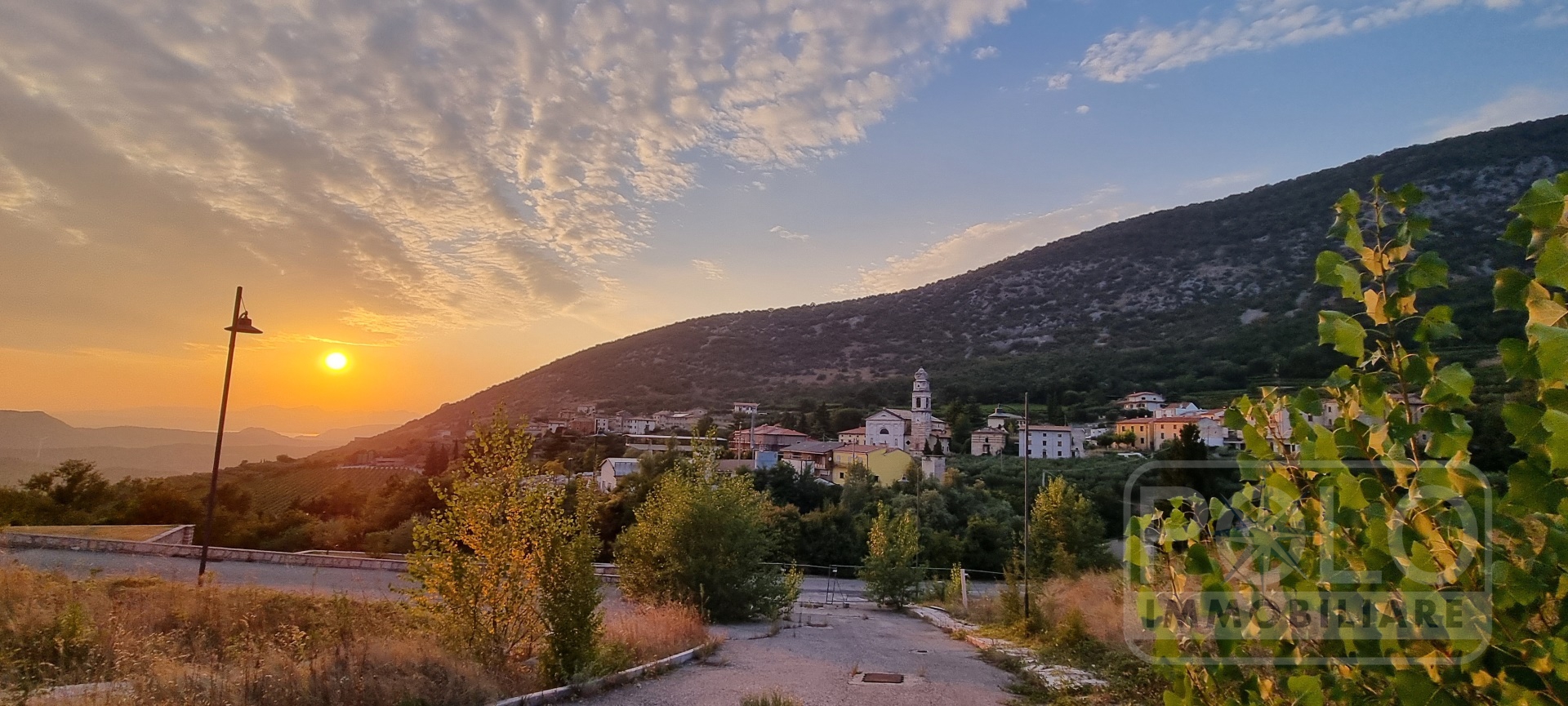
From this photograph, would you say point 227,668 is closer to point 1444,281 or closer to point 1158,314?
point 1444,281

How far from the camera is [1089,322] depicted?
69688mm

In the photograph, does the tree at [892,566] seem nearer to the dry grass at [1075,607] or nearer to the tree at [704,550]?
the dry grass at [1075,607]

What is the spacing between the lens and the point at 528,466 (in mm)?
7980

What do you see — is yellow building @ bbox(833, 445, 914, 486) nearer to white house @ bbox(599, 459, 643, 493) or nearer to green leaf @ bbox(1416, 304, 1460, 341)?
white house @ bbox(599, 459, 643, 493)

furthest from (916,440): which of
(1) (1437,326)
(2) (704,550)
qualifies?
(1) (1437,326)

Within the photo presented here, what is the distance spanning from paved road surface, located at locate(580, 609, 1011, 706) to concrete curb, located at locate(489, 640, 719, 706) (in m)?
0.15

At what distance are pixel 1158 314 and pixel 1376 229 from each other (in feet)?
240

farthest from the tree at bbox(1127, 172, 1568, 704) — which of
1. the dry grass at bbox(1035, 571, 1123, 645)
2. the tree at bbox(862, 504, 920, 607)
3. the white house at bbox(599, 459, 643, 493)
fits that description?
the white house at bbox(599, 459, 643, 493)

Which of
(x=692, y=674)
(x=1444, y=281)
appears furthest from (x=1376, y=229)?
(x=692, y=674)

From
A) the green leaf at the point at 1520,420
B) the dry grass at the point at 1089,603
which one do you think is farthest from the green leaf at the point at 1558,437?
the dry grass at the point at 1089,603

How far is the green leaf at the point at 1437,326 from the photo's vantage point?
1273 mm

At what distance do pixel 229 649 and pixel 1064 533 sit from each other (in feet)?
56.9

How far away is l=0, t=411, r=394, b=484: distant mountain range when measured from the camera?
23.7 m

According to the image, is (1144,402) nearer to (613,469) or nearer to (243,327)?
(613,469)
